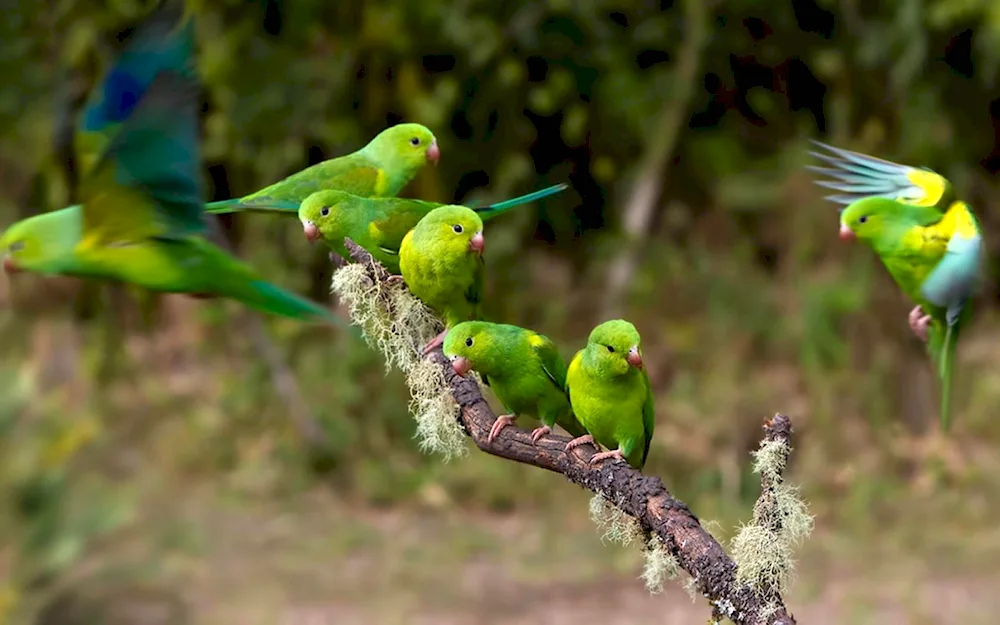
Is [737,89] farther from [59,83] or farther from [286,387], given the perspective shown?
[59,83]

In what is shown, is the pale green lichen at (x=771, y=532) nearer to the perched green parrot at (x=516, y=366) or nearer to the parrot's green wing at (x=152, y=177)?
the perched green parrot at (x=516, y=366)

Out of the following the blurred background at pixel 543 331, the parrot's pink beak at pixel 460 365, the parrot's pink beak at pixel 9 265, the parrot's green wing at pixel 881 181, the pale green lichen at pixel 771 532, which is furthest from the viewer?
the blurred background at pixel 543 331

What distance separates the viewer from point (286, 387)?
439 centimetres

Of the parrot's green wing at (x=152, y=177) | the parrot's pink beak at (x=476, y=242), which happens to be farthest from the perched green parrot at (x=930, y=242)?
the parrot's green wing at (x=152, y=177)

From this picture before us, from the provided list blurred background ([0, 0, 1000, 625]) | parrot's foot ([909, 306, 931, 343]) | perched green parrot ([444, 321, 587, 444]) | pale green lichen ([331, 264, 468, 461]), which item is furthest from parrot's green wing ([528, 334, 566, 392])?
blurred background ([0, 0, 1000, 625])

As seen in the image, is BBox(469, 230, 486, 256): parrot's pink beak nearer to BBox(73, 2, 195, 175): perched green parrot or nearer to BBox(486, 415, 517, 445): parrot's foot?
BBox(486, 415, 517, 445): parrot's foot

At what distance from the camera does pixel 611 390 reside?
3.29 ft

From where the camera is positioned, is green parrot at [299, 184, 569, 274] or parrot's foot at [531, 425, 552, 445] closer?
parrot's foot at [531, 425, 552, 445]

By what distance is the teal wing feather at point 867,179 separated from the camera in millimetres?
1264

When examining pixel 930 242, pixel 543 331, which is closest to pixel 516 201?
pixel 930 242

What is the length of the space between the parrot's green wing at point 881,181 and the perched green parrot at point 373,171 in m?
0.43

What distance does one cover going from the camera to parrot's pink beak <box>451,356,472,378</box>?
3.30 ft

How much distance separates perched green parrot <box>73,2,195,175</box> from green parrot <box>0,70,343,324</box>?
18mm

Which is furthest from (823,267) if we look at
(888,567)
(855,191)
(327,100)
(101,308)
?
(855,191)
